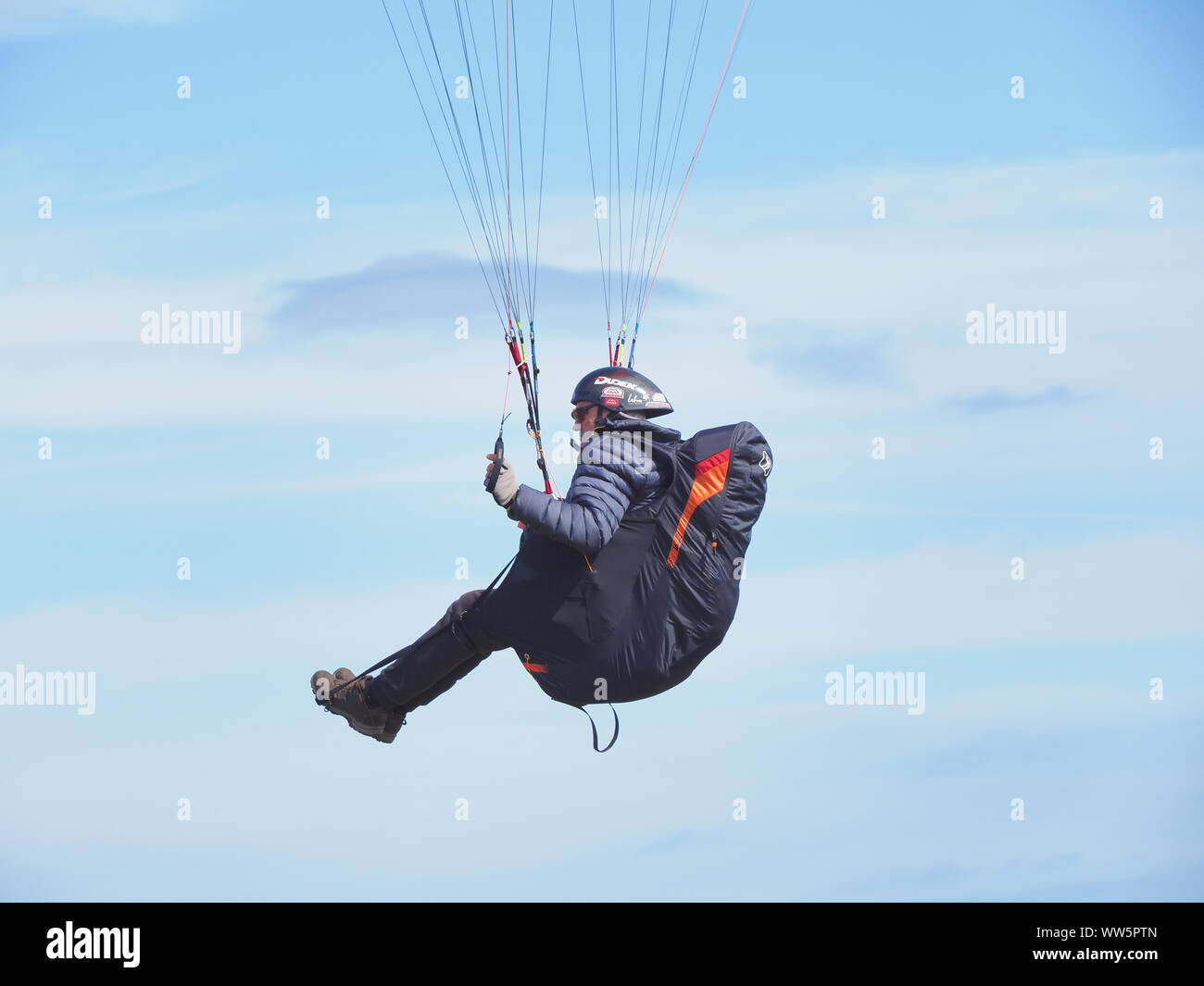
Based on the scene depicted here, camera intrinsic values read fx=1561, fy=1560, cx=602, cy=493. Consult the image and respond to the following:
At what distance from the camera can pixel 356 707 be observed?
1138cm

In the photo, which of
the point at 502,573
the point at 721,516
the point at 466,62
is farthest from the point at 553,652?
the point at 466,62

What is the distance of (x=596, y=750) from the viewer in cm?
1040

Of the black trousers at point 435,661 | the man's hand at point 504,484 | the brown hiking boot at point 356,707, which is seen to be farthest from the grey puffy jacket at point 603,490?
the brown hiking boot at point 356,707

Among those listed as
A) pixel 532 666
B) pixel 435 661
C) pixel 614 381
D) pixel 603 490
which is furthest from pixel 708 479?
pixel 435 661

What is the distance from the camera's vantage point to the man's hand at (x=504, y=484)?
9.20 metres

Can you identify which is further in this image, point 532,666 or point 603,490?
point 532,666

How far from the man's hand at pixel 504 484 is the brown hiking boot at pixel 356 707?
2689mm

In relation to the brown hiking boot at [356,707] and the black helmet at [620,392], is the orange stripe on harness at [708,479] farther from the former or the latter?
the brown hiking boot at [356,707]

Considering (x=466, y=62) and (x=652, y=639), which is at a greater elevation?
(x=466, y=62)

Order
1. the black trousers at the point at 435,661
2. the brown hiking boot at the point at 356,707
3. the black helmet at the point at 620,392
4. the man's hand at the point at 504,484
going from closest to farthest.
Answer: the man's hand at the point at 504,484 < the black helmet at the point at 620,392 < the black trousers at the point at 435,661 < the brown hiking boot at the point at 356,707

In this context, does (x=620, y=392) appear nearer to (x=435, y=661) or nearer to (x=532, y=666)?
(x=532, y=666)

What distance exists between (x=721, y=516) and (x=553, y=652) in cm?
143

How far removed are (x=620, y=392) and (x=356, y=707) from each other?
10.3 ft
